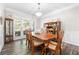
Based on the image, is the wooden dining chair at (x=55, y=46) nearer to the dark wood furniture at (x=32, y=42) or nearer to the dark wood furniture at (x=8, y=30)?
the dark wood furniture at (x=32, y=42)

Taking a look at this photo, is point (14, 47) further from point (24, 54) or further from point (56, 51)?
point (56, 51)

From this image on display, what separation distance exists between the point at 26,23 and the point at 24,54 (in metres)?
0.63

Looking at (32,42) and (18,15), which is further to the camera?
(32,42)

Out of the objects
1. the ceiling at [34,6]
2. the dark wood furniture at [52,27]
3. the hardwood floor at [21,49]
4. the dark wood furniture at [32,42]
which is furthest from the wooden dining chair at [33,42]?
the ceiling at [34,6]

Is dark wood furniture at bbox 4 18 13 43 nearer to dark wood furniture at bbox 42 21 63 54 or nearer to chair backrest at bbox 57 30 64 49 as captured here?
dark wood furniture at bbox 42 21 63 54

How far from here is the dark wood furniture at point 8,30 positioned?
169 centimetres

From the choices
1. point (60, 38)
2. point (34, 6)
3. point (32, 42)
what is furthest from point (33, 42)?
point (34, 6)

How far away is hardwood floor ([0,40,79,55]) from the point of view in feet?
5.54

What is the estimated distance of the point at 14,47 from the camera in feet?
5.70

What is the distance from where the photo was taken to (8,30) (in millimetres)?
1731

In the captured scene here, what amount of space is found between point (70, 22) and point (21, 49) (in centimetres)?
114

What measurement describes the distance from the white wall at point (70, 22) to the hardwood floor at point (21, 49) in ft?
0.40

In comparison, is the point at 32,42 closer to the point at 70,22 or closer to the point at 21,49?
the point at 21,49
